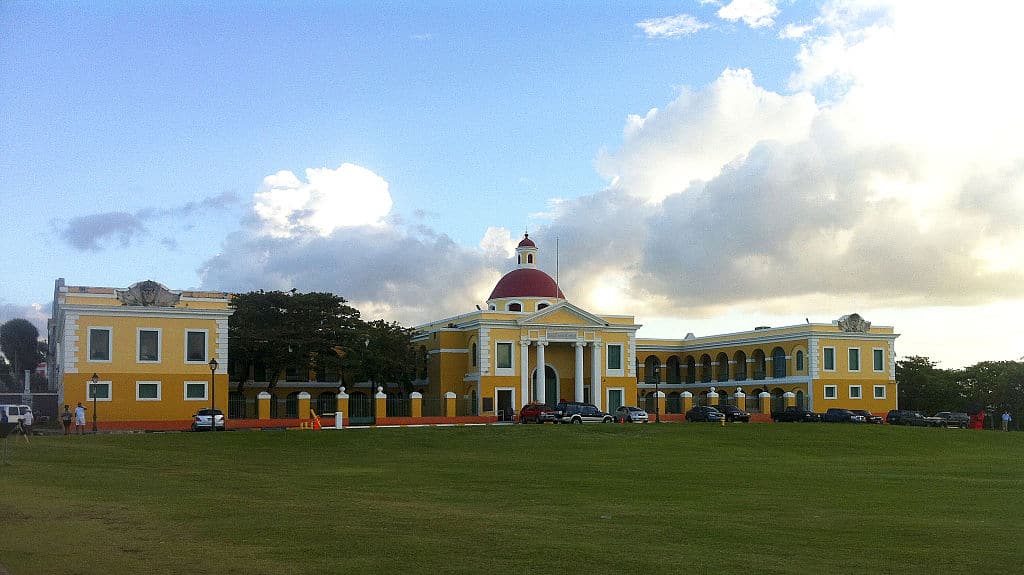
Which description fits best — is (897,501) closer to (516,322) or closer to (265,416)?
(265,416)

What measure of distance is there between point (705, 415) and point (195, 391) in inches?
1120

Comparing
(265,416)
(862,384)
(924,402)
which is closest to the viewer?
(265,416)

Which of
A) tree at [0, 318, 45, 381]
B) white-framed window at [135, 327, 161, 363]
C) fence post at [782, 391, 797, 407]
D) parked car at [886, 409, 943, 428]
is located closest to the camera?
white-framed window at [135, 327, 161, 363]

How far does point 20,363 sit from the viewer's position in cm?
12850

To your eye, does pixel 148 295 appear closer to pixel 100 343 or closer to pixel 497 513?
pixel 100 343

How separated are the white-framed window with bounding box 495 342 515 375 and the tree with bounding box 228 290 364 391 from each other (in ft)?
29.6

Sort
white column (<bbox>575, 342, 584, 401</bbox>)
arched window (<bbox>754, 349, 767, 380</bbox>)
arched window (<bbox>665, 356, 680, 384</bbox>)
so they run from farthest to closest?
arched window (<bbox>665, 356, 680, 384</bbox>) → arched window (<bbox>754, 349, 767, 380</bbox>) → white column (<bbox>575, 342, 584, 401</bbox>)

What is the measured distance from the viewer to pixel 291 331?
64938 millimetres

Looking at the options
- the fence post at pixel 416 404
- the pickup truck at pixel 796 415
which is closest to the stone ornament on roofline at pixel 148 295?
the fence post at pixel 416 404

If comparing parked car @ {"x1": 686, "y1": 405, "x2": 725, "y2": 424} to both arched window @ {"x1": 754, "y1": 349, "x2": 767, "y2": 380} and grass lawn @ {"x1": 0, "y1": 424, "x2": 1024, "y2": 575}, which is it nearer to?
arched window @ {"x1": 754, "y1": 349, "x2": 767, "y2": 380}

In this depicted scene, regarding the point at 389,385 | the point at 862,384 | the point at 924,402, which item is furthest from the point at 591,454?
the point at 924,402

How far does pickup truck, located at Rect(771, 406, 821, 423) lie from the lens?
63812 mm

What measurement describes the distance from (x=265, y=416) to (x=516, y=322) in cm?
1870

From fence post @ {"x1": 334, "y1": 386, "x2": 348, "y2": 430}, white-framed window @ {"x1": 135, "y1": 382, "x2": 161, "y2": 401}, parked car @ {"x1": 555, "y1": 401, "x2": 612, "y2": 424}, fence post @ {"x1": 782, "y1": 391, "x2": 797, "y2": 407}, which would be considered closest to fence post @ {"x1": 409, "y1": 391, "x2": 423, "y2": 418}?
fence post @ {"x1": 334, "y1": 386, "x2": 348, "y2": 430}
